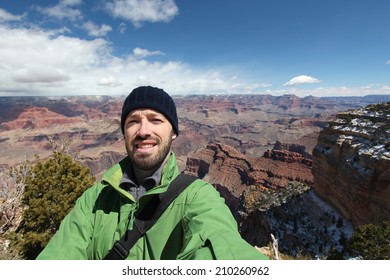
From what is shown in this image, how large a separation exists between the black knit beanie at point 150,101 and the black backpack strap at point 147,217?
1.05 m

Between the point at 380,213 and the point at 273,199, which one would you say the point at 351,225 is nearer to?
the point at 380,213

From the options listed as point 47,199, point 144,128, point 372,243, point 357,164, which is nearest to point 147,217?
point 144,128

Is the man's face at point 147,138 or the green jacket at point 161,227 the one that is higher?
the man's face at point 147,138

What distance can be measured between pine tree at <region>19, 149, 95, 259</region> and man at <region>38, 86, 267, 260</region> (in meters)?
12.2

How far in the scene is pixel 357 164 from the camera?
3056 cm

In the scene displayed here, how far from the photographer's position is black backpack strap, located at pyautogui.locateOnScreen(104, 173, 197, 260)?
2.20 m

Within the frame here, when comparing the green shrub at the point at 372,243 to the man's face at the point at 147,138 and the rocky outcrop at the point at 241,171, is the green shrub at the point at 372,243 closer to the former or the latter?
the man's face at the point at 147,138

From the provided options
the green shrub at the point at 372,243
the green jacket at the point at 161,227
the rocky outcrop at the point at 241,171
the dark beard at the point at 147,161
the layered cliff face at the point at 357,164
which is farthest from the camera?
the rocky outcrop at the point at 241,171

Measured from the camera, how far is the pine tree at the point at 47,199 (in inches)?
498

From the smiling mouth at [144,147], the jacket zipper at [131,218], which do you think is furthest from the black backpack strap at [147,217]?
the smiling mouth at [144,147]

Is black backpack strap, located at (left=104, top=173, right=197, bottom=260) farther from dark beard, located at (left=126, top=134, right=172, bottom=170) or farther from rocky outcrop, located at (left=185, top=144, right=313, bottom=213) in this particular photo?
rocky outcrop, located at (left=185, top=144, right=313, bottom=213)
